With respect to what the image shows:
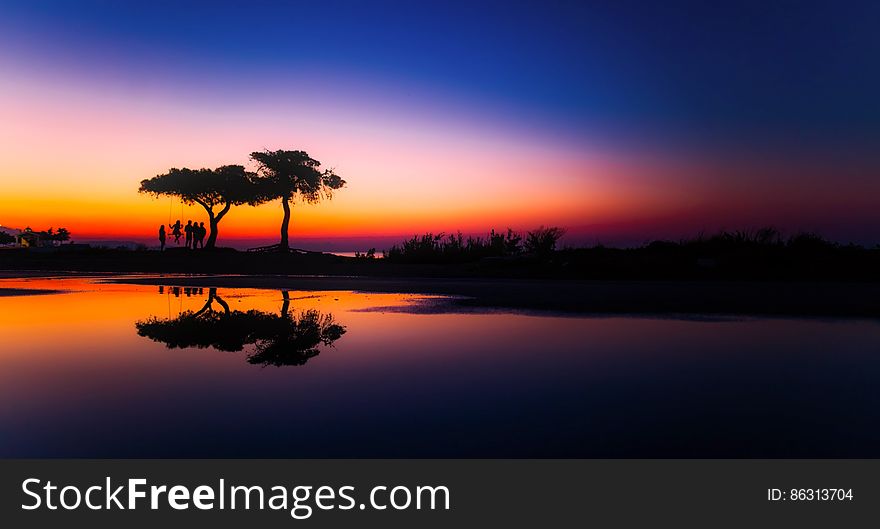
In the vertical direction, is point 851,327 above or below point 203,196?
below

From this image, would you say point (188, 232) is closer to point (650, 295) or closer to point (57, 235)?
point (57, 235)

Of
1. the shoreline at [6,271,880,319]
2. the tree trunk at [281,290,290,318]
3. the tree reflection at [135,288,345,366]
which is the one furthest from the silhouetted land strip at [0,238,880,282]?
the tree reflection at [135,288,345,366]

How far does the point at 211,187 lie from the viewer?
52625 millimetres

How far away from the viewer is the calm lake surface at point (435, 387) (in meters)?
4.14

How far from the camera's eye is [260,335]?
8523 millimetres

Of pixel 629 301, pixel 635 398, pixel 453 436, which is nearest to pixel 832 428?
pixel 635 398

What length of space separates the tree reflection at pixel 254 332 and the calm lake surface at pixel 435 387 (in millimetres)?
56

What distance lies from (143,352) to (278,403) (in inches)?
120

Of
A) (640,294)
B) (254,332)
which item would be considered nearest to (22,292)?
(254,332)

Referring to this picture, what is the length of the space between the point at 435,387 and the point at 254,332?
4.01 m

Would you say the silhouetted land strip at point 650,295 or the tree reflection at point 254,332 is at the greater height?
the silhouetted land strip at point 650,295

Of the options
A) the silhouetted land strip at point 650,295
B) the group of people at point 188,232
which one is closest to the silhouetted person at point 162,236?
the group of people at point 188,232

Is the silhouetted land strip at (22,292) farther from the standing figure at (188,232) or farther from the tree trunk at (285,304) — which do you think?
the standing figure at (188,232)

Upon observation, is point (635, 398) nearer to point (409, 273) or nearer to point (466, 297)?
point (466, 297)
